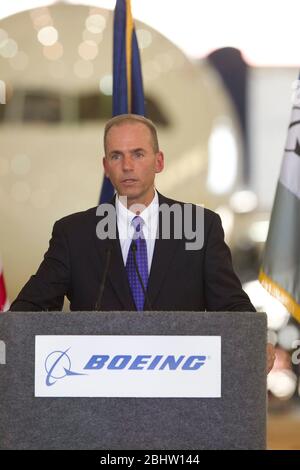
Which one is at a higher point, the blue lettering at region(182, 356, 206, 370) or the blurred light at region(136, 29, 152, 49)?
the blurred light at region(136, 29, 152, 49)

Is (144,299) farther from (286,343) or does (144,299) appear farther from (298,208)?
(286,343)

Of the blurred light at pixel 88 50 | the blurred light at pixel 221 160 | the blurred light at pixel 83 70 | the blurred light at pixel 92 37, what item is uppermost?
the blurred light at pixel 92 37

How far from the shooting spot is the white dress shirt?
2422 millimetres

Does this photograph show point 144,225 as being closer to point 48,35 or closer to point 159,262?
point 159,262

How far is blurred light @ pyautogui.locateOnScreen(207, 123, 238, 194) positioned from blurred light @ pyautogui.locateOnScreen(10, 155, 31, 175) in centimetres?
104

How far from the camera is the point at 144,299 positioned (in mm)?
2346

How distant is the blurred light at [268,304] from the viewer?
473 centimetres

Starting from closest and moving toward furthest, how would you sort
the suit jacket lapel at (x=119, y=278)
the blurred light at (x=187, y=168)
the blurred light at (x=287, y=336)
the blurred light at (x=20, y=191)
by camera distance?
the suit jacket lapel at (x=119, y=278)
the blurred light at (x=20, y=191)
the blurred light at (x=187, y=168)
the blurred light at (x=287, y=336)

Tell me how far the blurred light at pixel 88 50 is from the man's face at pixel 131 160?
2.28 m

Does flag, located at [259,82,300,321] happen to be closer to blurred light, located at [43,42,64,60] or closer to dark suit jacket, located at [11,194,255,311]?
dark suit jacket, located at [11,194,255,311]

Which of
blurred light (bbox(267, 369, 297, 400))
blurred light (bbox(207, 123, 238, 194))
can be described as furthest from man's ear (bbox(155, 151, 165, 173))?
blurred light (bbox(267, 369, 297, 400))

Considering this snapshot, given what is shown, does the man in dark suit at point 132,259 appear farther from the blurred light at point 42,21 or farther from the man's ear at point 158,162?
the blurred light at point 42,21

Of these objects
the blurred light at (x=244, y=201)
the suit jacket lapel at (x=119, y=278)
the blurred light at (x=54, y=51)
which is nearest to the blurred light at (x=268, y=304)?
the blurred light at (x=244, y=201)

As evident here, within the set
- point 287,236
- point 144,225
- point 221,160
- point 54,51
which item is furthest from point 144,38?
point 144,225
